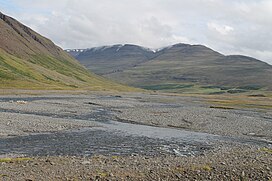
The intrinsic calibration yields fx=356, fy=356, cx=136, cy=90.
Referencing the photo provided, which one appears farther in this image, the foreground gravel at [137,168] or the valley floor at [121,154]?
the valley floor at [121,154]

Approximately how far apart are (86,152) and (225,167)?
445 inches

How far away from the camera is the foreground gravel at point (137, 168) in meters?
21.2

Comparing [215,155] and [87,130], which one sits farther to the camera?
[87,130]

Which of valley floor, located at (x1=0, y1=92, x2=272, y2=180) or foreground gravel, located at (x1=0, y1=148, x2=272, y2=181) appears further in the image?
valley floor, located at (x1=0, y1=92, x2=272, y2=180)

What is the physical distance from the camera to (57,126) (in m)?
44.2

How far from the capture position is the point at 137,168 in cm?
2342

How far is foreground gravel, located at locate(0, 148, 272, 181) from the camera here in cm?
2116

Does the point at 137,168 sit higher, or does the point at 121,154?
the point at 137,168

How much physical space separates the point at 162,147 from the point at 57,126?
16.3 meters

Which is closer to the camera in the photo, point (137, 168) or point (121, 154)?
point (137, 168)

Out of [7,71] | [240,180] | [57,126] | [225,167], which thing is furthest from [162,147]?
[7,71]

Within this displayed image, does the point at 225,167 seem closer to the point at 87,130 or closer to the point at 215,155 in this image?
the point at 215,155

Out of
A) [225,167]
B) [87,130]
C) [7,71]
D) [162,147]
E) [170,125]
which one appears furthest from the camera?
[7,71]

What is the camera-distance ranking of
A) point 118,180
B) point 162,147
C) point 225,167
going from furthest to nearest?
point 162,147, point 225,167, point 118,180
